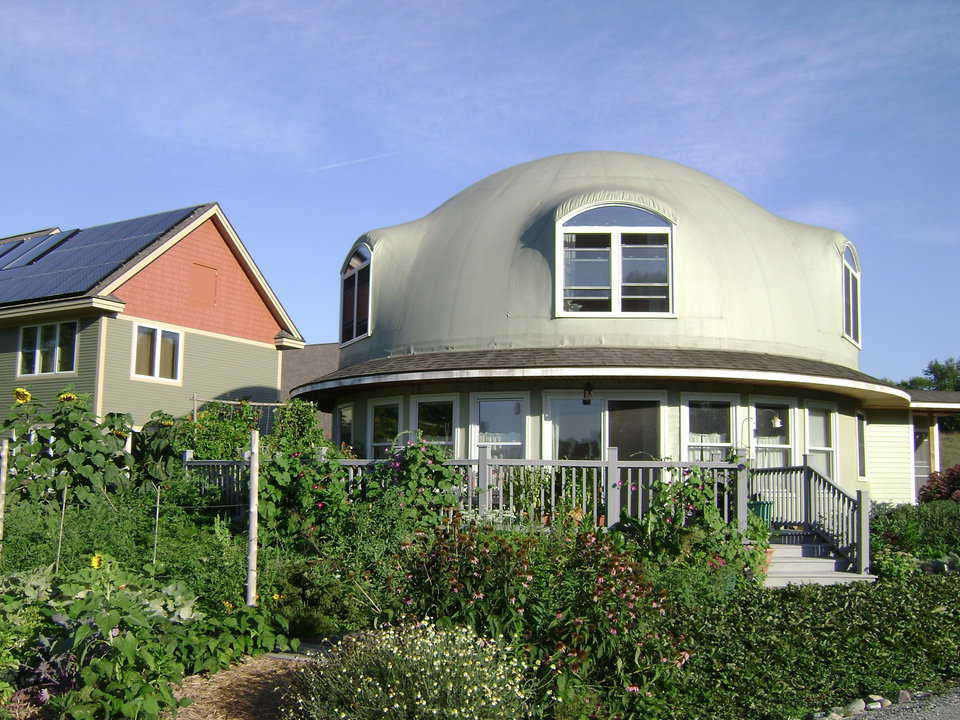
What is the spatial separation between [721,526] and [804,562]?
3.06m

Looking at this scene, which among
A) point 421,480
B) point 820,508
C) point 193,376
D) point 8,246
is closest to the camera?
point 421,480

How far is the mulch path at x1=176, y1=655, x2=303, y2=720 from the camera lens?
6.86 metres

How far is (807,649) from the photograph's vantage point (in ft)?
27.1

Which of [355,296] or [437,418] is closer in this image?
[437,418]

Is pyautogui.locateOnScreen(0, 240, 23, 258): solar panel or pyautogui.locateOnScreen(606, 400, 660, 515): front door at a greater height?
pyautogui.locateOnScreen(0, 240, 23, 258): solar panel

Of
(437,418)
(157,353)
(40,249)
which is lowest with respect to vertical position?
(437,418)

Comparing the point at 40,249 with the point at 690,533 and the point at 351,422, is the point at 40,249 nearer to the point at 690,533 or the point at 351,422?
the point at 351,422

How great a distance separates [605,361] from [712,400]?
2.44 metres

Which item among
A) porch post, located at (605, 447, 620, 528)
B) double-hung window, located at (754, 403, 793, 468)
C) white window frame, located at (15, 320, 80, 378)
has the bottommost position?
porch post, located at (605, 447, 620, 528)

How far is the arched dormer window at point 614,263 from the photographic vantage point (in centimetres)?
1620

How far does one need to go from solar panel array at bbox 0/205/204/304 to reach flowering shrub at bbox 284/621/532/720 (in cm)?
1955

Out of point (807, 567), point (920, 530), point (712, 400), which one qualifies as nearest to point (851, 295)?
point (712, 400)

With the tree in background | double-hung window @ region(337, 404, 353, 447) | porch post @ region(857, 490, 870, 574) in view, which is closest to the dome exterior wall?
double-hung window @ region(337, 404, 353, 447)

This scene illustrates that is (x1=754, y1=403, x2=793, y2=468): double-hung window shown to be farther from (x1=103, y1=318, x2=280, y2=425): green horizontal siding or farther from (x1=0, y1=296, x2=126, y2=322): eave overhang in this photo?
(x1=0, y1=296, x2=126, y2=322): eave overhang
